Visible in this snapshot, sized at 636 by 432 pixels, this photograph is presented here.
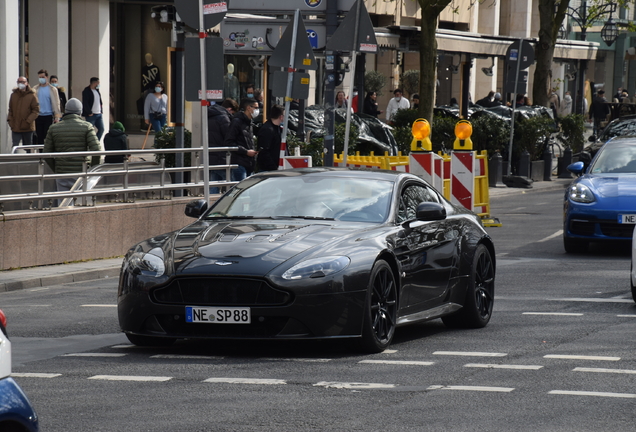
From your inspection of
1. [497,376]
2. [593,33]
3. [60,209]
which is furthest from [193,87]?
[593,33]

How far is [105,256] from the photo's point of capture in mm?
15273

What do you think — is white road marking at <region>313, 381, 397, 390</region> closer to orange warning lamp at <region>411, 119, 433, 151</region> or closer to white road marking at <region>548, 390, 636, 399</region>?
white road marking at <region>548, 390, 636, 399</region>

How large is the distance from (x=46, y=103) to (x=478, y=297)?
19081 mm

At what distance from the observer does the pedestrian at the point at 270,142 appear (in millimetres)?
18578

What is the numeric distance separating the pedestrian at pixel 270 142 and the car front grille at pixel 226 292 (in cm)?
1019

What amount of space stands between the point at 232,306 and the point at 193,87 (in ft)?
21.2

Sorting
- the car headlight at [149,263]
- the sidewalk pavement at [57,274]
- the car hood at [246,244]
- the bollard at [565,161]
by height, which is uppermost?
the car hood at [246,244]

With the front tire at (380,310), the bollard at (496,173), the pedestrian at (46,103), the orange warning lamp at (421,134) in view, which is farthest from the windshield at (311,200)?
the bollard at (496,173)

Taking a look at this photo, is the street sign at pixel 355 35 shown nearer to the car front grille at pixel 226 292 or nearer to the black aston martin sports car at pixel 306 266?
the black aston martin sports car at pixel 306 266

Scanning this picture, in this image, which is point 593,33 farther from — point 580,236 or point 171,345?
point 171,345

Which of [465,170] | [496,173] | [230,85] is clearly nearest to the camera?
[465,170]

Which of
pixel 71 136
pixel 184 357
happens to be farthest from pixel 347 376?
pixel 71 136

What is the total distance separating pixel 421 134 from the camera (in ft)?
62.1

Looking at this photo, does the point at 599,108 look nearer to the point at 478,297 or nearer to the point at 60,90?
the point at 60,90
